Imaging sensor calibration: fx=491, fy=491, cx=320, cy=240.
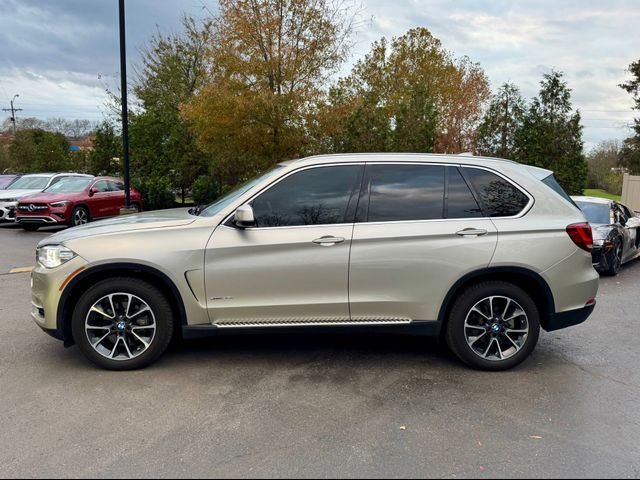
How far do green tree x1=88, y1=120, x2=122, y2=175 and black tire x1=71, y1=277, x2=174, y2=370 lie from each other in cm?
2361

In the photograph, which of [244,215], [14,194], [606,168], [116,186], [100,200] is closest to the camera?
[244,215]

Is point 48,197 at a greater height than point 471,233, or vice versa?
point 48,197

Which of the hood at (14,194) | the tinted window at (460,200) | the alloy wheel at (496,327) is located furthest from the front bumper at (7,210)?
the alloy wheel at (496,327)

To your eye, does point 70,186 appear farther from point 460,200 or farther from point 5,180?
point 460,200

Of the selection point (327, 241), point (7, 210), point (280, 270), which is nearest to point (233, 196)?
point (280, 270)

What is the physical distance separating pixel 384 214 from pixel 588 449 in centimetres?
219

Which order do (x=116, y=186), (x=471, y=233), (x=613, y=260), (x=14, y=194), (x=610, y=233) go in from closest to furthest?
1. (x=471, y=233)
2. (x=610, y=233)
3. (x=613, y=260)
4. (x=14, y=194)
5. (x=116, y=186)

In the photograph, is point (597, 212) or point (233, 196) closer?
point (233, 196)

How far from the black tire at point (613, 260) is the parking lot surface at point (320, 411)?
12.9 feet

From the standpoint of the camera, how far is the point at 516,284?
14.1ft

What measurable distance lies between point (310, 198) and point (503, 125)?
1320 cm

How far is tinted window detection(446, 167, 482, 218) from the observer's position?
13.8ft

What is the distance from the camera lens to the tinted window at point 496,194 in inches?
167

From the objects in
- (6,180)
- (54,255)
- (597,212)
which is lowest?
(54,255)
